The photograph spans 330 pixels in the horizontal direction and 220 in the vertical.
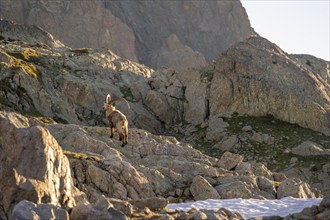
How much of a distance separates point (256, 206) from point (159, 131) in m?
35.0

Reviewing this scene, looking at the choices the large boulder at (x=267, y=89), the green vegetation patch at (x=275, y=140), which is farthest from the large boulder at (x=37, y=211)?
the large boulder at (x=267, y=89)

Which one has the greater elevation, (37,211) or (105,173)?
(37,211)

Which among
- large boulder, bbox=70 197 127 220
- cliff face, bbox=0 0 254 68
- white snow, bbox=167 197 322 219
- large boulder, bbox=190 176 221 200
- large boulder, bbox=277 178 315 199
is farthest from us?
cliff face, bbox=0 0 254 68

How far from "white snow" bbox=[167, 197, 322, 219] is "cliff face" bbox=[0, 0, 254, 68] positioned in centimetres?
10486

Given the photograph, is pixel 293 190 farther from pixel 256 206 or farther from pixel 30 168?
pixel 30 168

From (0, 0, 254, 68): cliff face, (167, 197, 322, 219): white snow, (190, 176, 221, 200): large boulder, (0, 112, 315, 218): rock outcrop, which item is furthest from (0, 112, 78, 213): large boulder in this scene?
(0, 0, 254, 68): cliff face

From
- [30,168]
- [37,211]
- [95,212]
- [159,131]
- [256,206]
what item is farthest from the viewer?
[159,131]

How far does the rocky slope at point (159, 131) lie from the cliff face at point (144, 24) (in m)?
52.2

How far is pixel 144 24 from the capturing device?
148 metres

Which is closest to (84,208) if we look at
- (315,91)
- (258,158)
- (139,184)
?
(139,184)

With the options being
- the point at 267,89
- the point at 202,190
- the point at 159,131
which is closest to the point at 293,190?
the point at 202,190

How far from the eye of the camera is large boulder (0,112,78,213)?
16000 millimetres

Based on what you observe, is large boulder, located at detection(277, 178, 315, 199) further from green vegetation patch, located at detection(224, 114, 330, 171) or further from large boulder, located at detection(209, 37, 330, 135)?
large boulder, located at detection(209, 37, 330, 135)

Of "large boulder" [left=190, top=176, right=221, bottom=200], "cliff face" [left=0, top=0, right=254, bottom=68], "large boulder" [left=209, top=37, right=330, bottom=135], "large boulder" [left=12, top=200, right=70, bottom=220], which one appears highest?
"cliff face" [left=0, top=0, right=254, bottom=68]
